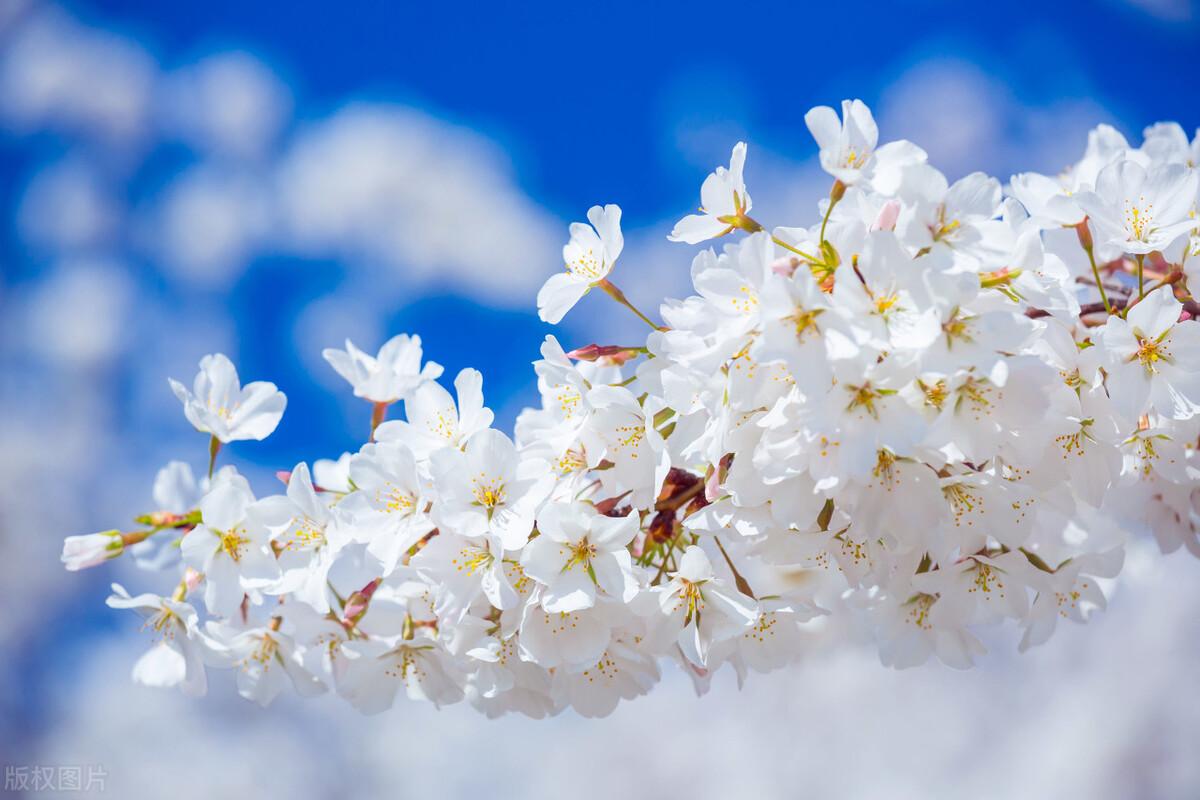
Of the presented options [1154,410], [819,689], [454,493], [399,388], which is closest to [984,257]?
[1154,410]

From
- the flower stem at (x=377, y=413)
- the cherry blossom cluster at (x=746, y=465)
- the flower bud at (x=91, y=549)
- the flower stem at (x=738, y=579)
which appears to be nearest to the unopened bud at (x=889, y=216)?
the cherry blossom cluster at (x=746, y=465)

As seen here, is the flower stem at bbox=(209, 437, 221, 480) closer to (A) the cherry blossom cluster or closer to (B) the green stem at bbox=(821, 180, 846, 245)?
(A) the cherry blossom cluster

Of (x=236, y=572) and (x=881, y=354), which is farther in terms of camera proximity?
(x=236, y=572)

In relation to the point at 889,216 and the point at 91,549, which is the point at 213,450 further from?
the point at 889,216

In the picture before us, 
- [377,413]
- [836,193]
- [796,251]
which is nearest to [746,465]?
[796,251]

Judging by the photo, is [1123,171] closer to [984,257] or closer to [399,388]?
[984,257]

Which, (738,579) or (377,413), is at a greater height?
(377,413)

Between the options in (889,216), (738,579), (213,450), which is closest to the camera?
(889,216)
